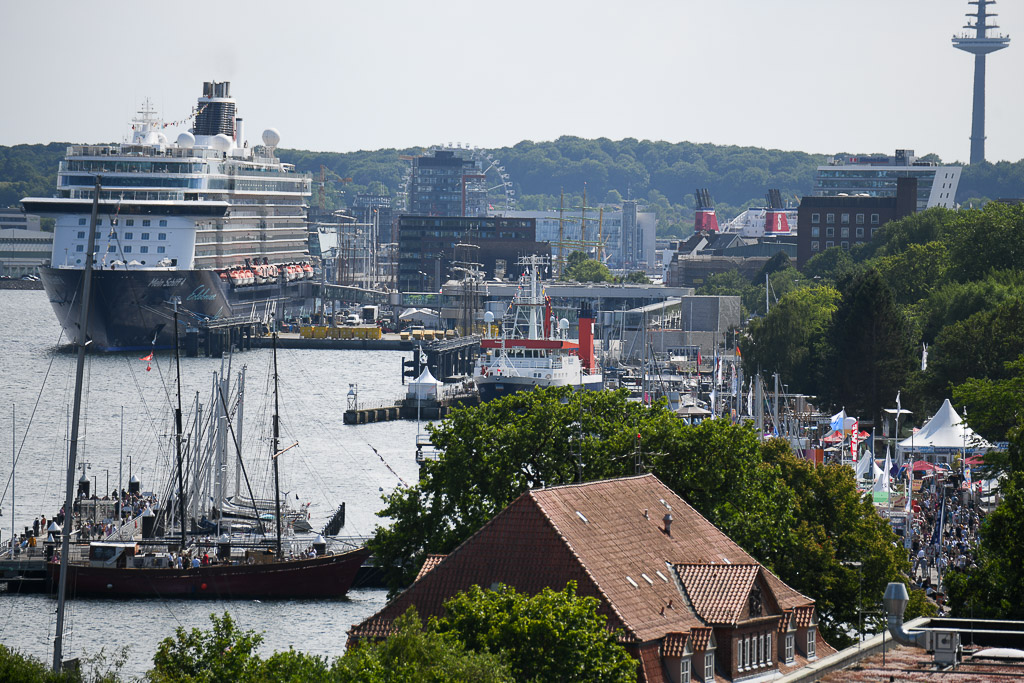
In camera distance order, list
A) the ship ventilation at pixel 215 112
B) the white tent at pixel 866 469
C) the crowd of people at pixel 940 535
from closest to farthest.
Result: the crowd of people at pixel 940 535, the white tent at pixel 866 469, the ship ventilation at pixel 215 112

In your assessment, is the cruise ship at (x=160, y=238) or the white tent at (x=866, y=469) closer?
the white tent at (x=866, y=469)

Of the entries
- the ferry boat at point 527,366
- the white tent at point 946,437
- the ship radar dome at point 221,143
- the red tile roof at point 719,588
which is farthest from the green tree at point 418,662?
the ship radar dome at point 221,143

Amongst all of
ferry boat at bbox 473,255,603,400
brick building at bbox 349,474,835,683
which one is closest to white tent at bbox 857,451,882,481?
brick building at bbox 349,474,835,683

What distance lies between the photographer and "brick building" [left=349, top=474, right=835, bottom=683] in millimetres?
25531

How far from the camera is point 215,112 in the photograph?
17812 cm

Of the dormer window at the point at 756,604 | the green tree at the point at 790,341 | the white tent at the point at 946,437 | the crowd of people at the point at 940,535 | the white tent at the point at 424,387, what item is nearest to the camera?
the dormer window at the point at 756,604

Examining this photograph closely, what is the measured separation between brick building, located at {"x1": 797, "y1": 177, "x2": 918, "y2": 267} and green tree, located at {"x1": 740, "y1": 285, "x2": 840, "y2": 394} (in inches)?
2475

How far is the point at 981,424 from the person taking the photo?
5650 centimetres

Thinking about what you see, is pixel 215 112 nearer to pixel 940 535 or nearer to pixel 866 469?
pixel 866 469

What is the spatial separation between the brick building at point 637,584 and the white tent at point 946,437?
28.2 m

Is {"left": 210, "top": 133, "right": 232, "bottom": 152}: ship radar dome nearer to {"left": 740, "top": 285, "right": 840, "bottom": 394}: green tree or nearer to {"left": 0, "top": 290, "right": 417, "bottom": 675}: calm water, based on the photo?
{"left": 0, "top": 290, "right": 417, "bottom": 675}: calm water

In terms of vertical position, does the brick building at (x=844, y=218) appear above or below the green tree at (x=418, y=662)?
above

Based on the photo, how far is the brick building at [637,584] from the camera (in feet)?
83.8

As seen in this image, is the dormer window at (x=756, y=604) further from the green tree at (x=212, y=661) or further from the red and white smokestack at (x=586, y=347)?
the red and white smokestack at (x=586, y=347)
